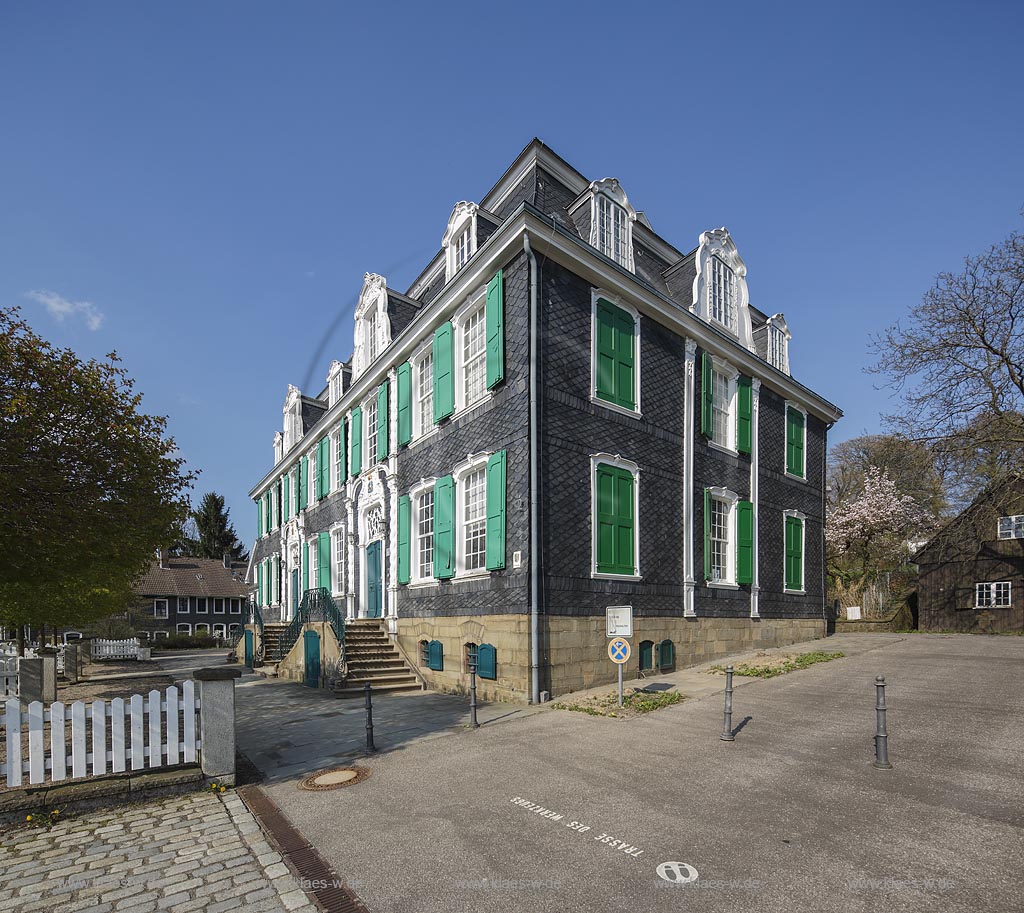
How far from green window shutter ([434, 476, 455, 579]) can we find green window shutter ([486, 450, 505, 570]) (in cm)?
175

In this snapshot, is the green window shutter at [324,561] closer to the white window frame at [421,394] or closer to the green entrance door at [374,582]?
the green entrance door at [374,582]

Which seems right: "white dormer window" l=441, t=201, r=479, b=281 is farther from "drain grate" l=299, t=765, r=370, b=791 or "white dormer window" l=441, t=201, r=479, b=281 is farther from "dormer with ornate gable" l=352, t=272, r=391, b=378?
"drain grate" l=299, t=765, r=370, b=791

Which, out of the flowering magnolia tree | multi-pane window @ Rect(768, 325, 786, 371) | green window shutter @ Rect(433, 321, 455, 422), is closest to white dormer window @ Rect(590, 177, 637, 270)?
green window shutter @ Rect(433, 321, 455, 422)

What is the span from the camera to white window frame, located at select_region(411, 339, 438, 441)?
1670 cm

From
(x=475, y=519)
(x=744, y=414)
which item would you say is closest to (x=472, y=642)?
(x=475, y=519)

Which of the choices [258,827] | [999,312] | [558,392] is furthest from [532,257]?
[999,312]

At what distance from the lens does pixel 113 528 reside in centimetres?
994

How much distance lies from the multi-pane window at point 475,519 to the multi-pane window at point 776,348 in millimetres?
12055

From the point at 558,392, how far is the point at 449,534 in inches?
171

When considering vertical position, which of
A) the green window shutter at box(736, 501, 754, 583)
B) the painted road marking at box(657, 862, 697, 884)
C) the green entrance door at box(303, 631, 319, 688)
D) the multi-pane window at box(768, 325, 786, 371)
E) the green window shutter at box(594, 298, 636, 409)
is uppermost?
the multi-pane window at box(768, 325, 786, 371)

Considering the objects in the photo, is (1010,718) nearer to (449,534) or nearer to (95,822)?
(449,534)

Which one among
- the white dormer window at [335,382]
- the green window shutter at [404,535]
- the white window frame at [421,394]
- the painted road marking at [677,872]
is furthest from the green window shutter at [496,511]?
the white dormer window at [335,382]

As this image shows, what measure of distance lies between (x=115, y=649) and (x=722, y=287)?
3290cm

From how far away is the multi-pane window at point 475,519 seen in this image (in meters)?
14.0
